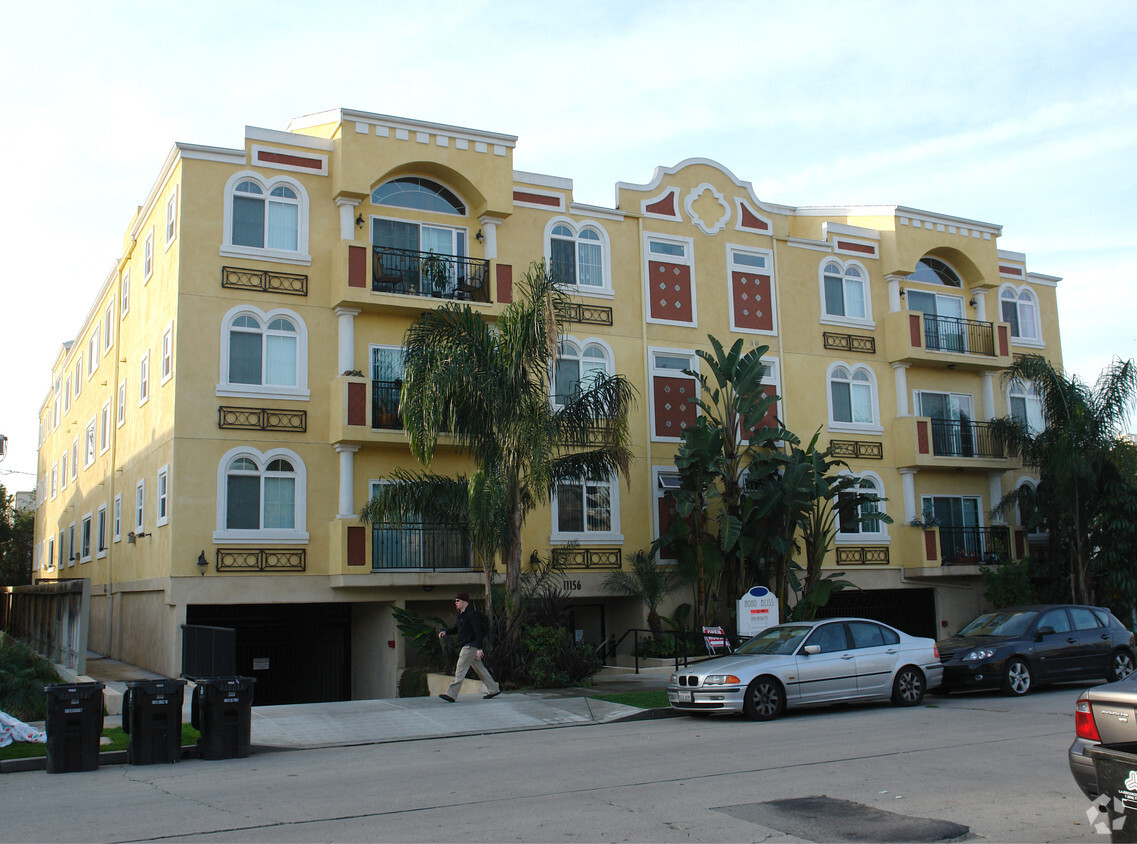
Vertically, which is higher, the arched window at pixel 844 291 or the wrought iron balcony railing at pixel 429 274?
the arched window at pixel 844 291

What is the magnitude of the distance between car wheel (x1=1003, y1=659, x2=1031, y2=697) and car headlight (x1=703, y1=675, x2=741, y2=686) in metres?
5.27

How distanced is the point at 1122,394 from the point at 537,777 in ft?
70.2

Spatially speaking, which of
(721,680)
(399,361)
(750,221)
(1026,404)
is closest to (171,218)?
(399,361)

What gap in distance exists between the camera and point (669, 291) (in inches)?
997

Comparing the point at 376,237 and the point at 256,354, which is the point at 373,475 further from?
A: the point at 376,237

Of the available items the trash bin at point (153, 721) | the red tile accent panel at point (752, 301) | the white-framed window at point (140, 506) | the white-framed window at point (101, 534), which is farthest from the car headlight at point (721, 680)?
the white-framed window at point (101, 534)

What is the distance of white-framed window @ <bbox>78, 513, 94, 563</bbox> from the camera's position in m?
31.0

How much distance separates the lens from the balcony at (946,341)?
27344 millimetres

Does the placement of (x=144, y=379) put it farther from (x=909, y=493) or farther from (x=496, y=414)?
(x=909, y=493)

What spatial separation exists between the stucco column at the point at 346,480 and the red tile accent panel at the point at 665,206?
9.50 metres

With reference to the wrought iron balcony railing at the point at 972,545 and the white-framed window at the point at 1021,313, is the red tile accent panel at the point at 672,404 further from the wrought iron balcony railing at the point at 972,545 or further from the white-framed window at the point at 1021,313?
the white-framed window at the point at 1021,313

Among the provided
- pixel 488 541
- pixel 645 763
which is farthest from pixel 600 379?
pixel 645 763

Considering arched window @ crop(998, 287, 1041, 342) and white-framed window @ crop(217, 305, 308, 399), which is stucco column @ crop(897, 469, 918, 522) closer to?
arched window @ crop(998, 287, 1041, 342)

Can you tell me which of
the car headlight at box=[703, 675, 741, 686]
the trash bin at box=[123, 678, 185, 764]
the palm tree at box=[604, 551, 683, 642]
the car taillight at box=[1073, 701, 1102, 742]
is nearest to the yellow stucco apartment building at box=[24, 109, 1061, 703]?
the palm tree at box=[604, 551, 683, 642]
